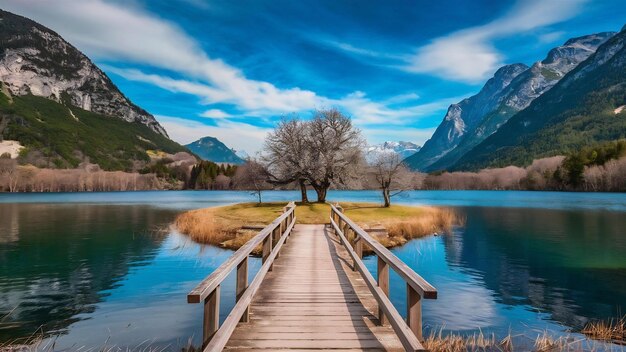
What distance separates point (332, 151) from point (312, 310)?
34.1m

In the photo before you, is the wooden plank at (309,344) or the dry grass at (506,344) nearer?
the wooden plank at (309,344)

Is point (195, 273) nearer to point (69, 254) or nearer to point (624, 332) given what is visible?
point (69, 254)

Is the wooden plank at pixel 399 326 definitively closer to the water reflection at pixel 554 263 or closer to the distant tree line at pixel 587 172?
the water reflection at pixel 554 263

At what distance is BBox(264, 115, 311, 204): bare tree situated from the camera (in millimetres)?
41875

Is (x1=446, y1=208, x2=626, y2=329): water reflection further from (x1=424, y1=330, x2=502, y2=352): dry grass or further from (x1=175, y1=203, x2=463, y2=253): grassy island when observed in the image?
(x1=424, y1=330, x2=502, y2=352): dry grass

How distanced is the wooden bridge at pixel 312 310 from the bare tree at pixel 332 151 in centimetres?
2911

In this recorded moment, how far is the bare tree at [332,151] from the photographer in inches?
1635

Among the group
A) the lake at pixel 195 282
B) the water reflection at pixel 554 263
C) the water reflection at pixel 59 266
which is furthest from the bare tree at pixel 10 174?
the water reflection at pixel 554 263

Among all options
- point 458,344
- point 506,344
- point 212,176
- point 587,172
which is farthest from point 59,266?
point 212,176

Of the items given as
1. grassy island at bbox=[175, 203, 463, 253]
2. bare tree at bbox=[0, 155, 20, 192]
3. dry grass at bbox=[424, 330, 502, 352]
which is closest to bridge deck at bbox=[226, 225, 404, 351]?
dry grass at bbox=[424, 330, 502, 352]

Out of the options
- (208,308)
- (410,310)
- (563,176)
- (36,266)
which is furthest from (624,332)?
(563,176)

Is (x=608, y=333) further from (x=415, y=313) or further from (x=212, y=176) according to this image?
(x=212, y=176)

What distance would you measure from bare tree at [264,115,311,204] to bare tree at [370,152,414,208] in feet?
29.5

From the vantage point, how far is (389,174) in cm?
4550
